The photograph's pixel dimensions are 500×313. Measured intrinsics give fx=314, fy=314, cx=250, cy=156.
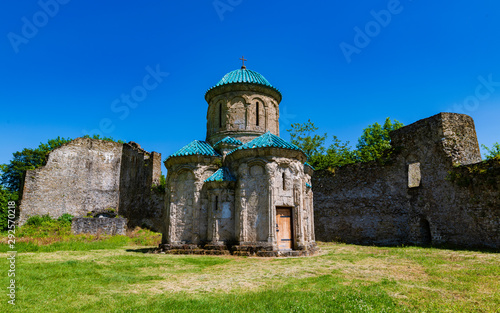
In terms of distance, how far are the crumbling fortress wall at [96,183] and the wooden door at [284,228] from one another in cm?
1543

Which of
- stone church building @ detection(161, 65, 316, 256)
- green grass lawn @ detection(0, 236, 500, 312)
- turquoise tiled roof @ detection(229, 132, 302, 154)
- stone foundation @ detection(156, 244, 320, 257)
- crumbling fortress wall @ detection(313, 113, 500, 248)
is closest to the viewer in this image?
green grass lawn @ detection(0, 236, 500, 312)

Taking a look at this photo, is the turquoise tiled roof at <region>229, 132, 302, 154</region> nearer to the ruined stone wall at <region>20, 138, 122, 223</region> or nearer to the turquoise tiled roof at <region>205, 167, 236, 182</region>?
the turquoise tiled roof at <region>205, 167, 236, 182</region>

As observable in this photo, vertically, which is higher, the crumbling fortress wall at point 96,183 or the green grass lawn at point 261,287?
the crumbling fortress wall at point 96,183

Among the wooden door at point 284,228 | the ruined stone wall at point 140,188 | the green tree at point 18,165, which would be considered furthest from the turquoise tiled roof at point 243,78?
the green tree at point 18,165

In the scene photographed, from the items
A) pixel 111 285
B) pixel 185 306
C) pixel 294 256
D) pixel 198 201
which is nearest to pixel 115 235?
pixel 198 201

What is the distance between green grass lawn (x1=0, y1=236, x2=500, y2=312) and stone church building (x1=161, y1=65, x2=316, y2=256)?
2.70 m

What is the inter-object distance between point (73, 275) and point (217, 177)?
21.4ft

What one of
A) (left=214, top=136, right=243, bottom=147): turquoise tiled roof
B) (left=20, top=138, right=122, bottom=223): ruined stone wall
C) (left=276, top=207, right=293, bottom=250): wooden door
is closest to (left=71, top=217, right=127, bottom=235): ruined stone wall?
(left=20, top=138, right=122, bottom=223): ruined stone wall

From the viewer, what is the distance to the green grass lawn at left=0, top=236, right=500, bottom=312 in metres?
4.56

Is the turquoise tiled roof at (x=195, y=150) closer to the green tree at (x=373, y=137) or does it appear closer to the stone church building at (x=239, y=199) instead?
the stone church building at (x=239, y=199)

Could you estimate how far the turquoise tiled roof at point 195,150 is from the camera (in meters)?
13.3

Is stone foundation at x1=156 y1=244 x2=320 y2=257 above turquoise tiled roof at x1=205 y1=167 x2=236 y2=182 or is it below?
below

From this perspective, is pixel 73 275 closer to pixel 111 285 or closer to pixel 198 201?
pixel 111 285

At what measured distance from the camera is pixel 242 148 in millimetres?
12266
